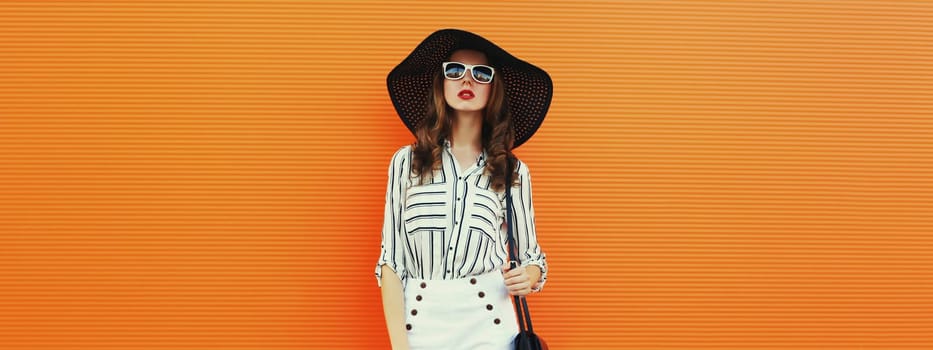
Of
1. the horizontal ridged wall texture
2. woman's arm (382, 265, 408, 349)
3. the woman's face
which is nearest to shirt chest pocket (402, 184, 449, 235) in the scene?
woman's arm (382, 265, 408, 349)

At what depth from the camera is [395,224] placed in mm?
1864

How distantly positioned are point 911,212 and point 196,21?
2773mm

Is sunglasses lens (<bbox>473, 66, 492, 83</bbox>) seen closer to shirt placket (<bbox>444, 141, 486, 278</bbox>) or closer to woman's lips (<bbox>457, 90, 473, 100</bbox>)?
woman's lips (<bbox>457, 90, 473, 100</bbox>)

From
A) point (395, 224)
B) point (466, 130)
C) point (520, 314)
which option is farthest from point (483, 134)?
point (520, 314)

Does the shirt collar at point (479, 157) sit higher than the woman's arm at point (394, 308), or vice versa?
the shirt collar at point (479, 157)

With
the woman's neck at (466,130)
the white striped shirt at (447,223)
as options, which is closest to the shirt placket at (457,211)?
the white striped shirt at (447,223)

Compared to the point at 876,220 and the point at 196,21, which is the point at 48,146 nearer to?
the point at 196,21

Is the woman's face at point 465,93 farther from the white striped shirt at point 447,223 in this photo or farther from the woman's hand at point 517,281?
the woman's hand at point 517,281

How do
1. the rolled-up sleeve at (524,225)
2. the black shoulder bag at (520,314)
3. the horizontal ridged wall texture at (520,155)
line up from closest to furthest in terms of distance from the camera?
the black shoulder bag at (520,314) < the rolled-up sleeve at (524,225) < the horizontal ridged wall texture at (520,155)

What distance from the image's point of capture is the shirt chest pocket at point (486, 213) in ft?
6.13

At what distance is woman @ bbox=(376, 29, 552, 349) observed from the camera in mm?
1833

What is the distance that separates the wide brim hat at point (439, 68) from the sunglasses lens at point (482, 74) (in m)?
0.08

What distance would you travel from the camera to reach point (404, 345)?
1817 mm

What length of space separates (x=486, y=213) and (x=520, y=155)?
1.75ft
